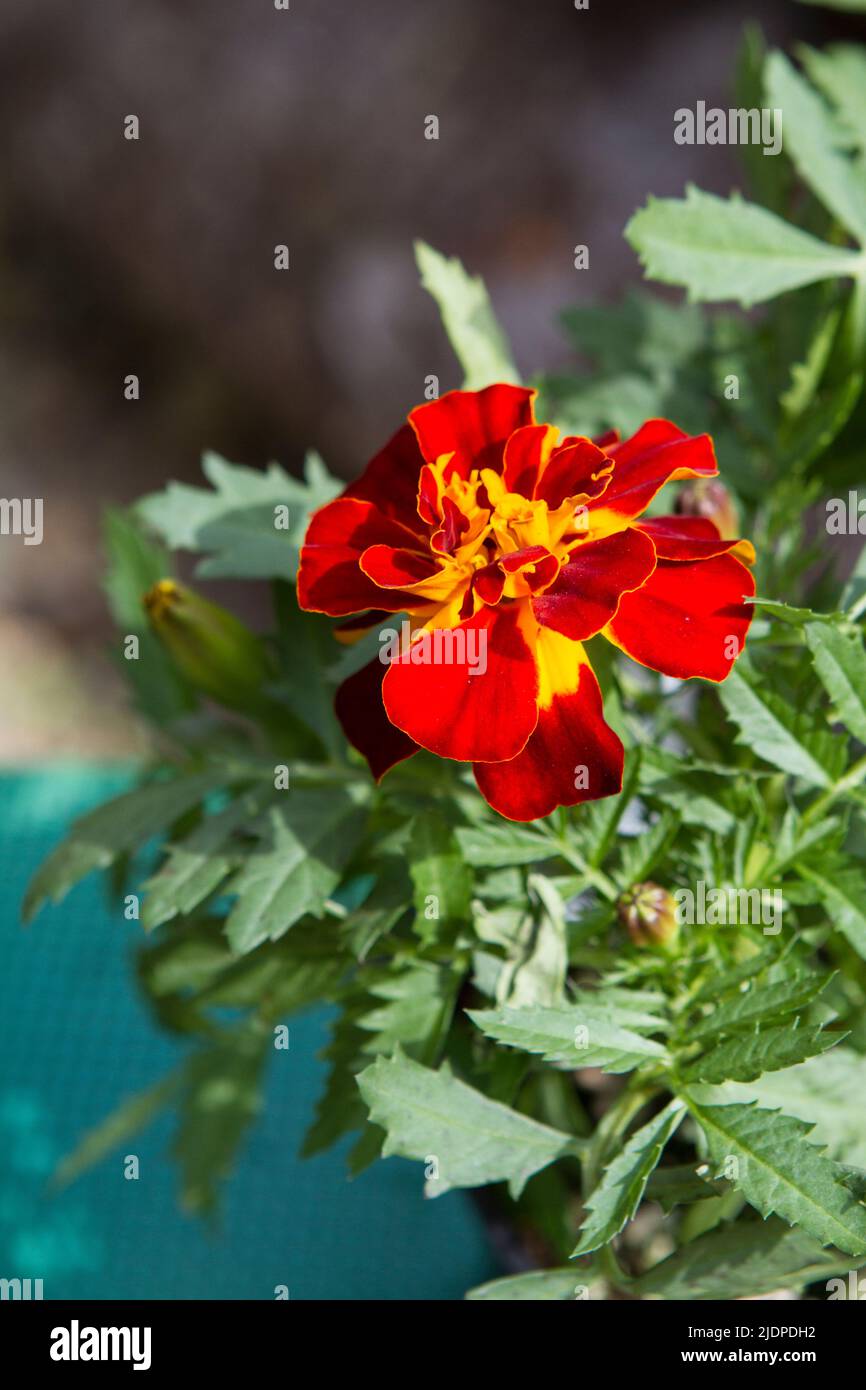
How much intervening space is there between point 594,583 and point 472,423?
0.26 feet

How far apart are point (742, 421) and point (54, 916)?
1.85 feet

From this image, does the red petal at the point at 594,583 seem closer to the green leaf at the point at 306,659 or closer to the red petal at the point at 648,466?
the red petal at the point at 648,466

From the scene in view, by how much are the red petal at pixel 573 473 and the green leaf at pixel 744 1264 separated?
0.81ft

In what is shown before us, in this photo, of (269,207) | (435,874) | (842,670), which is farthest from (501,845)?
(269,207)

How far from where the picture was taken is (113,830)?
542 mm

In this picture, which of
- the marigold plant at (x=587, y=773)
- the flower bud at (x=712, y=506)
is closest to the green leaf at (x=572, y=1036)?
the marigold plant at (x=587, y=773)

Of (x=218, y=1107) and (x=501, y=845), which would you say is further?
(x=218, y=1107)

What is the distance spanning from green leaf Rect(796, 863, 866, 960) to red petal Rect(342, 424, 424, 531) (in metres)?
0.19

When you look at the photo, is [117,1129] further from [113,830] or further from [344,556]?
[344,556]

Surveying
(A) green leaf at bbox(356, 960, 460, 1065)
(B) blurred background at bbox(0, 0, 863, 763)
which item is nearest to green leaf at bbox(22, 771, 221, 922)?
(A) green leaf at bbox(356, 960, 460, 1065)

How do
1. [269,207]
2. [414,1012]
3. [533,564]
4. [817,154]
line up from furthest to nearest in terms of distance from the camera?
[269,207], [817,154], [414,1012], [533,564]

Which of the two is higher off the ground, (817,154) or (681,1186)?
(817,154)

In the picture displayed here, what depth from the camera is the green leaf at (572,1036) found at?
0.40 metres
